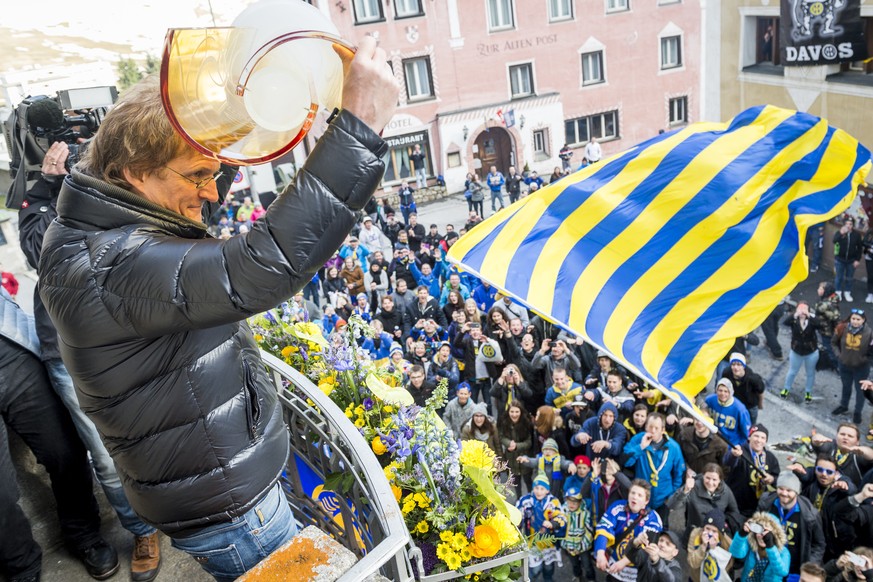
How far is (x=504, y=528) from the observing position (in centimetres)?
267

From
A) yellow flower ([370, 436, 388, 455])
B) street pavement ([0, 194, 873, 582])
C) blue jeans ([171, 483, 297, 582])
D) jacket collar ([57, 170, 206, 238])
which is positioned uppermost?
jacket collar ([57, 170, 206, 238])

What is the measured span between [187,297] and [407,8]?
2825cm

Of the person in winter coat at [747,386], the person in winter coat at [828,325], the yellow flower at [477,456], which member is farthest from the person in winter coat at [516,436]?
the person in winter coat at [828,325]

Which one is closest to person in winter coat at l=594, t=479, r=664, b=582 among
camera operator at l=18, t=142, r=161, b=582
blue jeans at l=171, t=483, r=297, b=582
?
camera operator at l=18, t=142, r=161, b=582

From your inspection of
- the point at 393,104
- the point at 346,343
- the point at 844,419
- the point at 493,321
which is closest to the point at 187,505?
the point at 393,104

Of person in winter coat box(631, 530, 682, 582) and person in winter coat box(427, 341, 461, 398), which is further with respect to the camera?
person in winter coat box(427, 341, 461, 398)

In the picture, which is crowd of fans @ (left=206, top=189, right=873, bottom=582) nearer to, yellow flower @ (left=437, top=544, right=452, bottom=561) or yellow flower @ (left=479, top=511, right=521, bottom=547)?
yellow flower @ (left=479, top=511, right=521, bottom=547)

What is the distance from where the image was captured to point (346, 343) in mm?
3781

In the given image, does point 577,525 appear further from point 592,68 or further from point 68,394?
point 592,68

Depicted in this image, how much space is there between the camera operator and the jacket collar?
5.14 feet

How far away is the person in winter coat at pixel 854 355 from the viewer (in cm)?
956

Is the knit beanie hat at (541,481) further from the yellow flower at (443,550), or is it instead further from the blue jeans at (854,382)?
the blue jeans at (854,382)

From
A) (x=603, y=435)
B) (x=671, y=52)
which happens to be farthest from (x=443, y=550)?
(x=671, y=52)

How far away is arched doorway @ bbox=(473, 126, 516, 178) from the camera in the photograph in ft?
99.5
